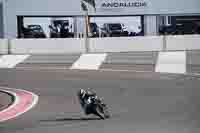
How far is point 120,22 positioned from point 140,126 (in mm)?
39333

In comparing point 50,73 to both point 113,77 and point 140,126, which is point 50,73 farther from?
point 140,126

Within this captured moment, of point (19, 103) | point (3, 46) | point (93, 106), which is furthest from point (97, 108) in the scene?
point (3, 46)

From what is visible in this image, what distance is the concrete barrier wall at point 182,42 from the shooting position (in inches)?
1346

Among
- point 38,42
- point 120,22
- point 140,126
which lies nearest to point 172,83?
point 140,126

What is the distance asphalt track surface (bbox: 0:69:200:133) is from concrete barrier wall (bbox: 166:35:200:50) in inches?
306

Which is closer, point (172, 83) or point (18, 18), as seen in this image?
point (172, 83)

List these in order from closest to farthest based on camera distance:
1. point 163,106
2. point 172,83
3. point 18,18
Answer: point 163,106 → point 172,83 → point 18,18

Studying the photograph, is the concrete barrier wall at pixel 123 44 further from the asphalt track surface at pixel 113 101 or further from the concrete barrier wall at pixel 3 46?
the asphalt track surface at pixel 113 101

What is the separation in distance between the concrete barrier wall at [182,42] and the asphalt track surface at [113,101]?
7773mm

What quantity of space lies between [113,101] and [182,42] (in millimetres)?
16989

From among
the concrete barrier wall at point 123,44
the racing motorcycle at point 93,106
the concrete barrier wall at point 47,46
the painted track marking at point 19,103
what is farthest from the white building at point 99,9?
the racing motorcycle at point 93,106

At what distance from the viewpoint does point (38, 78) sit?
1018 inches

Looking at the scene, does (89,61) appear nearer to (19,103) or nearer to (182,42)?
(182,42)

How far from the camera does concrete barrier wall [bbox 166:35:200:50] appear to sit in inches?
1346
